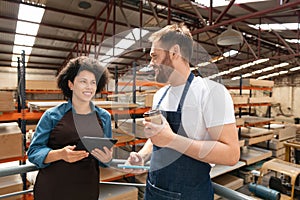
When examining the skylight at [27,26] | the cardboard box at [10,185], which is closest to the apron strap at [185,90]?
the cardboard box at [10,185]

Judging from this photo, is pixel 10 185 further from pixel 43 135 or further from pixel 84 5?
pixel 84 5

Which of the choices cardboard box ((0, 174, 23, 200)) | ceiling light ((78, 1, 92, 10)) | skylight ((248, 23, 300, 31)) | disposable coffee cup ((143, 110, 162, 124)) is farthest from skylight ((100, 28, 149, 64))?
skylight ((248, 23, 300, 31))

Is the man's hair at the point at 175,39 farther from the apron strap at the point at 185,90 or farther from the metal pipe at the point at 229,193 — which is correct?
the metal pipe at the point at 229,193

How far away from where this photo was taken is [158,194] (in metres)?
0.83

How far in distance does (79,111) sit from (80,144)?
0.19m

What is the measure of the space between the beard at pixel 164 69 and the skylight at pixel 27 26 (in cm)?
528

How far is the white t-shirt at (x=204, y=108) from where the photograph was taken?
25.8 inches

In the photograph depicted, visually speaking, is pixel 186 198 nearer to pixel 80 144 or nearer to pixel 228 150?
pixel 228 150

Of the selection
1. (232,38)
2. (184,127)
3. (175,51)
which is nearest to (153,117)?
(184,127)

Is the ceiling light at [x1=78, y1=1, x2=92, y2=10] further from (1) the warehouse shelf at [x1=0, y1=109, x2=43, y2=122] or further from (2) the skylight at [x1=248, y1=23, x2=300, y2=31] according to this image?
(2) the skylight at [x1=248, y1=23, x2=300, y2=31]

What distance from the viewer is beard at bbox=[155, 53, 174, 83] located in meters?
0.74

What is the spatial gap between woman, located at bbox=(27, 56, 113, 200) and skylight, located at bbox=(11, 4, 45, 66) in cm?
488

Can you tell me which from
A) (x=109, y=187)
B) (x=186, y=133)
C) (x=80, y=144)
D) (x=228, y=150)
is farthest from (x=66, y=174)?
(x=109, y=187)

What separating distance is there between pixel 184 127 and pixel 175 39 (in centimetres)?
30
